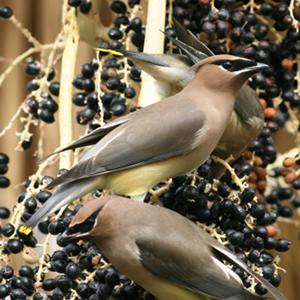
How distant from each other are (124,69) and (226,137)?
0.19m

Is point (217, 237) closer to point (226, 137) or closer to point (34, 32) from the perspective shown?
point (226, 137)

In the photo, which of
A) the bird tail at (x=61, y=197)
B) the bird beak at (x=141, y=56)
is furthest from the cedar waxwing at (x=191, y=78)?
the bird tail at (x=61, y=197)

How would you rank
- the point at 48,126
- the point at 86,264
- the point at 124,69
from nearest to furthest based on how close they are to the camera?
the point at 86,264 → the point at 124,69 → the point at 48,126

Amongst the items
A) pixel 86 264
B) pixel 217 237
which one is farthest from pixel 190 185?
pixel 86 264

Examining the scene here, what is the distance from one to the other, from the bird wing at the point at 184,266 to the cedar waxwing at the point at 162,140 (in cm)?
11

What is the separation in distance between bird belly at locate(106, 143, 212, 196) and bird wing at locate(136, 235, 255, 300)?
0.11 m

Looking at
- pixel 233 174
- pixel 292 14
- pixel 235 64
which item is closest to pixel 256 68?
pixel 235 64

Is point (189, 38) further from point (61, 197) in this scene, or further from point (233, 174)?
point (61, 197)

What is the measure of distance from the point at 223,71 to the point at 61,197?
0.31 meters

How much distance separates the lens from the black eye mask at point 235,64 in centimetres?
160

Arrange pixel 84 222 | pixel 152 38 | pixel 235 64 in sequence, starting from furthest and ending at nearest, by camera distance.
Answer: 1. pixel 152 38
2. pixel 235 64
3. pixel 84 222

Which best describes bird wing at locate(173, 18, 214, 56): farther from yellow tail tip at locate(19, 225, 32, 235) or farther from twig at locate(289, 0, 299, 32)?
yellow tail tip at locate(19, 225, 32, 235)

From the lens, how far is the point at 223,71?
1.66 m

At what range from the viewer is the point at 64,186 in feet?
5.14
